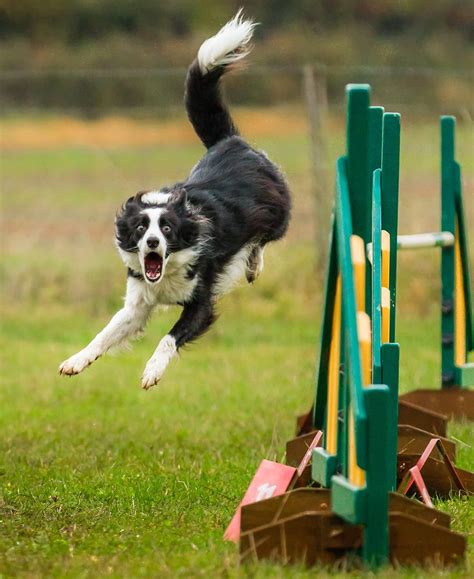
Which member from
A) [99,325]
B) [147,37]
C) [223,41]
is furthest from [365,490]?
[147,37]

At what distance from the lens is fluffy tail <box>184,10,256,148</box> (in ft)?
21.6

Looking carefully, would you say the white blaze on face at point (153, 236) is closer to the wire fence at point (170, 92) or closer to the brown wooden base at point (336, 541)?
the brown wooden base at point (336, 541)

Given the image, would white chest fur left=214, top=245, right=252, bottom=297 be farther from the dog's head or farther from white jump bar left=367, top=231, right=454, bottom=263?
white jump bar left=367, top=231, right=454, bottom=263

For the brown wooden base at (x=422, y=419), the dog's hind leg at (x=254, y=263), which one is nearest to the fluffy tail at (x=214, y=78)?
the dog's hind leg at (x=254, y=263)

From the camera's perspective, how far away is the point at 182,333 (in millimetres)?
6012

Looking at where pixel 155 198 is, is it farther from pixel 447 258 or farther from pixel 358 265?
pixel 447 258

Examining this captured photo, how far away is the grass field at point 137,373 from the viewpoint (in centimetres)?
506

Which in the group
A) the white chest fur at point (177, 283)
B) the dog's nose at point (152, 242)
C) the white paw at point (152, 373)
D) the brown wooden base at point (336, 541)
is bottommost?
the brown wooden base at point (336, 541)

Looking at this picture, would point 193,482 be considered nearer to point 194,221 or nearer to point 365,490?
point 194,221

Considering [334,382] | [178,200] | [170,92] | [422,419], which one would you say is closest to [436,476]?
[422,419]

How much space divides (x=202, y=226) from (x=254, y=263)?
75cm

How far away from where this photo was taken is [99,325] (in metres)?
12.4

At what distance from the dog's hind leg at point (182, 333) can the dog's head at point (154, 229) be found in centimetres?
31

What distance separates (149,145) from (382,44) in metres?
10.6
